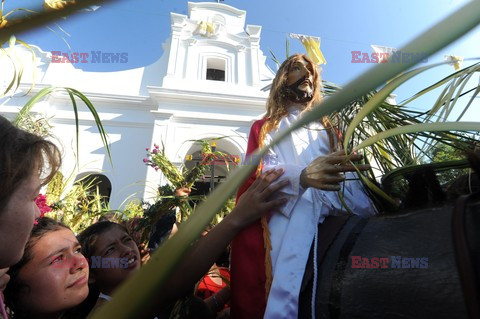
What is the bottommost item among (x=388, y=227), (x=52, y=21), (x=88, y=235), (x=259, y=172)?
(x=88, y=235)

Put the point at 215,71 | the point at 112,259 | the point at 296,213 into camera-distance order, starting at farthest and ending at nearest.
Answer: the point at 215,71 < the point at 112,259 < the point at 296,213

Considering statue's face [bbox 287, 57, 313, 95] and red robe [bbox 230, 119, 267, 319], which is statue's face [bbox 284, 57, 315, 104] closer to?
statue's face [bbox 287, 57, 313, 95]

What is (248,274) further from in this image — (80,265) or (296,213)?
(80,265)

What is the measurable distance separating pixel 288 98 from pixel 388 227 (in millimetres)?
741

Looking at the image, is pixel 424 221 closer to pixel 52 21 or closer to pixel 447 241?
pixel 447 241

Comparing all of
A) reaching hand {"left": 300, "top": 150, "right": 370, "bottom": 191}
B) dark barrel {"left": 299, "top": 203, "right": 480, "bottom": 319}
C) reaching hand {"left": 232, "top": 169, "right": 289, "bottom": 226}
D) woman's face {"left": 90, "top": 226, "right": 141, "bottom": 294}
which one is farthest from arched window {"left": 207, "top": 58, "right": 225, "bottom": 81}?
dark barrel {"left": 299, "top": 203, "right": 480, "bottom": 319}

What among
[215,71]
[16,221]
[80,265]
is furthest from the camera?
[215,71]

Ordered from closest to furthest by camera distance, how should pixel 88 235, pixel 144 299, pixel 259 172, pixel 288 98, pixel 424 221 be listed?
pixel 144 299 < pixel 424 221 < pixel 259 172 < pixel 288 98 < pixel 88 235

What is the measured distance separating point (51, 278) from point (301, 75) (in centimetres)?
125

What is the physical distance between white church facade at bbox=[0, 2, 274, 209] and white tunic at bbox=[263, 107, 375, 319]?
6320mm

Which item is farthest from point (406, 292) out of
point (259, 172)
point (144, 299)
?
point (259, 172)

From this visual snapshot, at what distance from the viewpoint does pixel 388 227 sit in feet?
1.94

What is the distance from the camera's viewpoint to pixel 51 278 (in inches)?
43.0

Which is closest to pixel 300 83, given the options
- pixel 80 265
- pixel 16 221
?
pixel 16 221
